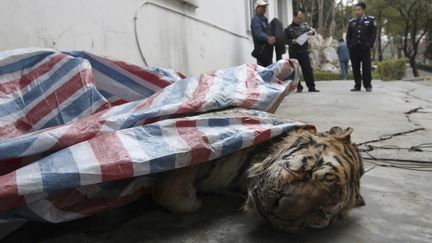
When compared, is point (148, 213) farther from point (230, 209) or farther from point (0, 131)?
point (0, 131)

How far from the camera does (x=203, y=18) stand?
23.3 feet

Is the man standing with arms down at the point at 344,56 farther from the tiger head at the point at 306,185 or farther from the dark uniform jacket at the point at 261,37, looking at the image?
the tiger head at the point at 306,185

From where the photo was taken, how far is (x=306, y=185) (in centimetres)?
152

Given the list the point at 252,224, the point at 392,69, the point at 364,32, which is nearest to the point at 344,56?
the point at 392,69

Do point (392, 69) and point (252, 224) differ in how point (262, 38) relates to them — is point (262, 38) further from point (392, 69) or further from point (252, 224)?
point (392, 69)

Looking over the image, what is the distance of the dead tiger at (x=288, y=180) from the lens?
1534 millimetres

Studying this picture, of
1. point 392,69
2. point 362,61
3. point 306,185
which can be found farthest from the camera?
point 392,69

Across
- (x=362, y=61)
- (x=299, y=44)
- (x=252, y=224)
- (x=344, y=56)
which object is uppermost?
(x=299, y=44)

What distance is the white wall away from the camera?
3.23 meters

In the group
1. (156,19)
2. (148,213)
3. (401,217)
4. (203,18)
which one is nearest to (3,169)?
(148,213)

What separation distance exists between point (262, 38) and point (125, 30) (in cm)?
443

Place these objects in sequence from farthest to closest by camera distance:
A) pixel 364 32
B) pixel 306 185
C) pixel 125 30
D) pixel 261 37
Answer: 1. pixel 364 32
2. pixel 261 37
3. pixel 125 30
4. pixel 306 185

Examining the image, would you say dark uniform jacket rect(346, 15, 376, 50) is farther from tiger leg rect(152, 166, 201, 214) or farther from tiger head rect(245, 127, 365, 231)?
tiger leg rect(152, 166, 201, 214)

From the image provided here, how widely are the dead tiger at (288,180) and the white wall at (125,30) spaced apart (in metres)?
1.81
